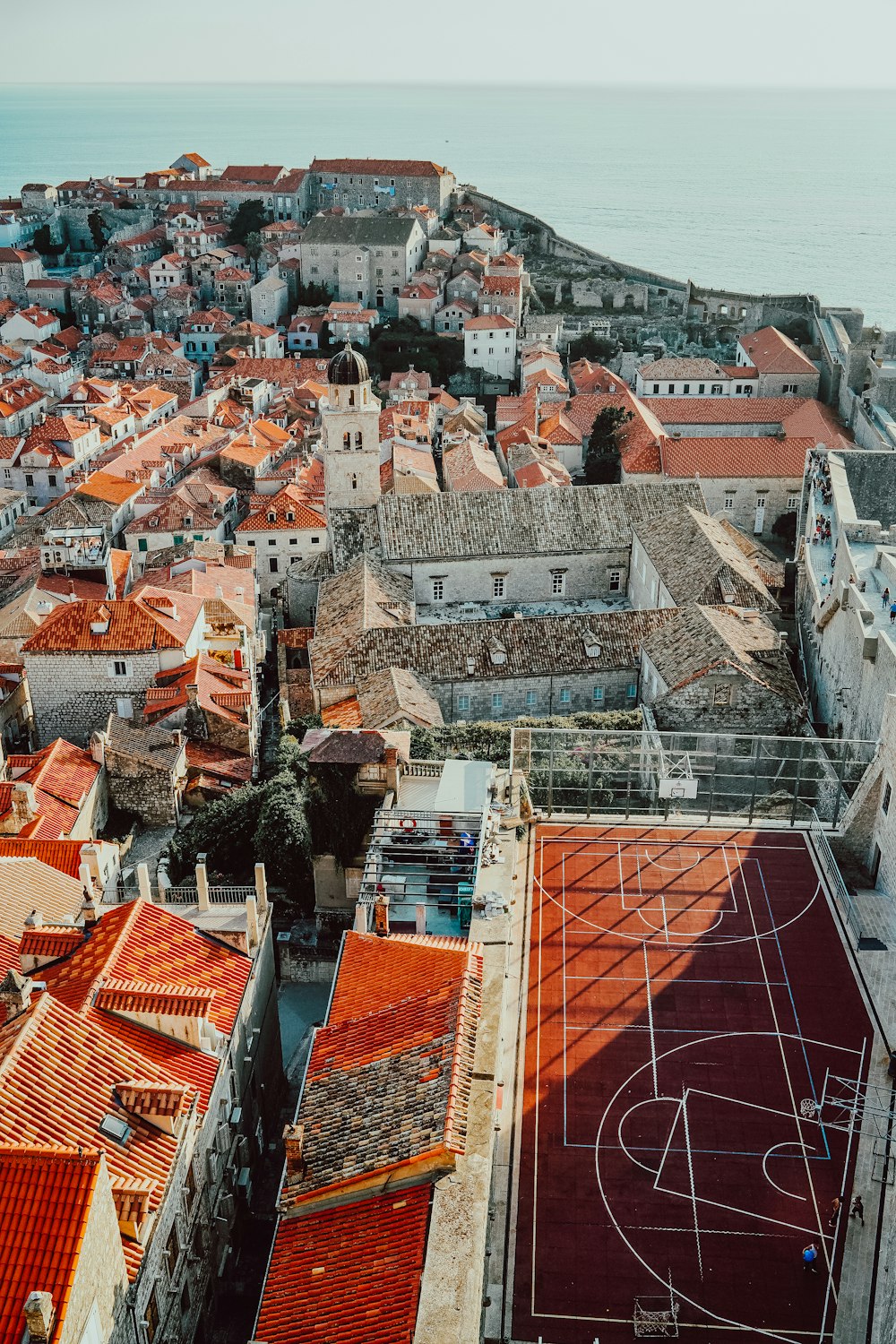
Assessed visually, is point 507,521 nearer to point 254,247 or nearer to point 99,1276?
point 99,1276

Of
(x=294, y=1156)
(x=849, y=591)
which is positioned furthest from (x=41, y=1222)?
(x=849, y=591)

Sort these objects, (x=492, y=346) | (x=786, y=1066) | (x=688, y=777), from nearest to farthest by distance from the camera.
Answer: (x=786, y=1066) < (x=688, y=777) < (x=492, y=346)

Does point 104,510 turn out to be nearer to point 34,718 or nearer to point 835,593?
point 34,718

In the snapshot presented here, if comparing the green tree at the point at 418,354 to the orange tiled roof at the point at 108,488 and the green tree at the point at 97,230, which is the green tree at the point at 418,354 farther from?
the green tree at the point at 97,230


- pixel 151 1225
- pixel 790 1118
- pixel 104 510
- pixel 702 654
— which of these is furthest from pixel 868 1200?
pixel 104 510

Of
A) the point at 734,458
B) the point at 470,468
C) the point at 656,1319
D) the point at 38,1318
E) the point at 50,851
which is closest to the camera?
the point at 38,1318

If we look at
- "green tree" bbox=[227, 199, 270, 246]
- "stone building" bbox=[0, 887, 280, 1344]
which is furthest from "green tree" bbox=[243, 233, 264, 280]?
"stone building" bbox=[0, 887, 280, 1344]

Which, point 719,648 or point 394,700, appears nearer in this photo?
point 719,648
